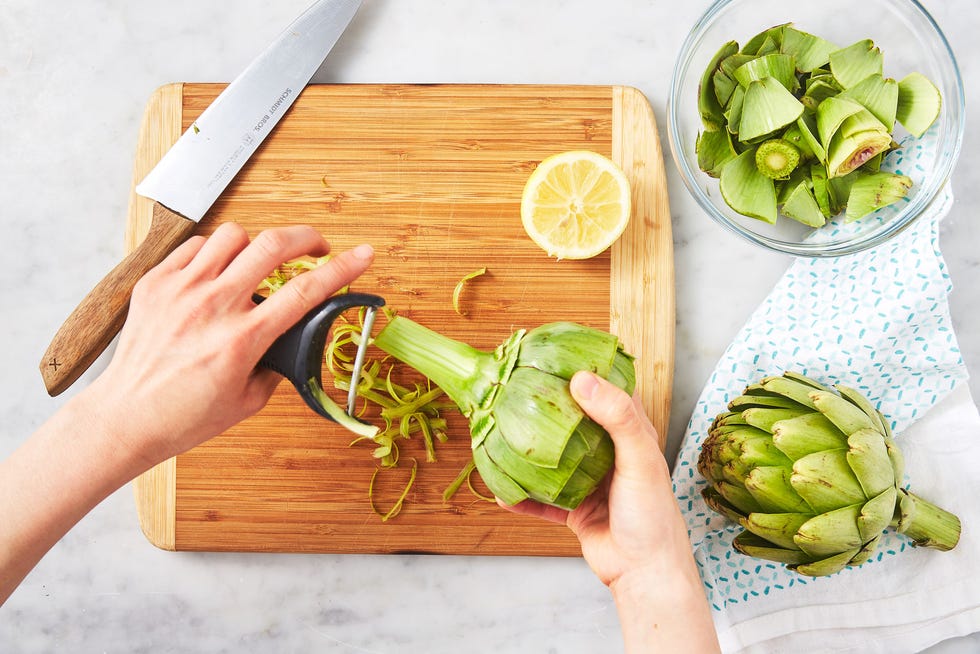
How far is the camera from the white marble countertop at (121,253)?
1392 mm

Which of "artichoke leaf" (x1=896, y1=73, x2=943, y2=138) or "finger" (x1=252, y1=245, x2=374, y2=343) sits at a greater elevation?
"artichoke leaf" (x1=896, y1=73, x2=943, y2=138)

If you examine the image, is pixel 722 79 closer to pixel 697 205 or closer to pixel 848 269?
pixel 697 205

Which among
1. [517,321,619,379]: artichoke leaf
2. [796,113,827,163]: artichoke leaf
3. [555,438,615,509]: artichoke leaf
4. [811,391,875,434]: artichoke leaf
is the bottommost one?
[555,438,615,509]: artichoke leaf

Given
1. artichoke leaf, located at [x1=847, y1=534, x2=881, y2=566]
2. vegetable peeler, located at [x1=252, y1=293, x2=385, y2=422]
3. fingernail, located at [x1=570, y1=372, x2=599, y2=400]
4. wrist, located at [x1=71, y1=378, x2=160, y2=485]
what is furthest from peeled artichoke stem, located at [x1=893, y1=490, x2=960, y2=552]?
wrist, located at [x1=71, y1=378, x2=160, y2=485]

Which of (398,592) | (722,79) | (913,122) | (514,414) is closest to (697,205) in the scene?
(722,79)

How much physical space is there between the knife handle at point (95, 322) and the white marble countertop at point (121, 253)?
211 mm

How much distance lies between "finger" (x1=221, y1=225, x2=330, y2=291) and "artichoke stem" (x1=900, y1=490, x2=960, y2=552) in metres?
1.06

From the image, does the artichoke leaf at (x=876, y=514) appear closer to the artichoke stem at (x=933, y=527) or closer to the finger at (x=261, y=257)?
the artichoke stem at (x=933, y=527)

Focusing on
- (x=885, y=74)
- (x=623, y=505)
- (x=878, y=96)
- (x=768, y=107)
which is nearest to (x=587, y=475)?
(x=623, y=505)

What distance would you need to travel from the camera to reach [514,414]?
1040 millimetres

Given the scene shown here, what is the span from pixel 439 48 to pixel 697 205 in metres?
0.55

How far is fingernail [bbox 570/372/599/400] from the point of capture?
3.27ft

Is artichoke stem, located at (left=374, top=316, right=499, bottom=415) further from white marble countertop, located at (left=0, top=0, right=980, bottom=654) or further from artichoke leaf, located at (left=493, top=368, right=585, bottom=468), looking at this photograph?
white marble countertop, located at (left=0, top=0, right=980, bottom=654)

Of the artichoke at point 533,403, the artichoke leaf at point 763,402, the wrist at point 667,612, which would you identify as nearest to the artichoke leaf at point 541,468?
the artichoke at point 533,403
